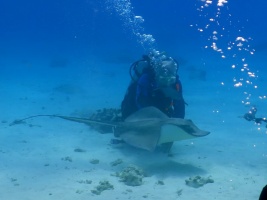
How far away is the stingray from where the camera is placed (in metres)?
5.86

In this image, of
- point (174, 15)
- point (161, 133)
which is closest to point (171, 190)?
point (161, 133)

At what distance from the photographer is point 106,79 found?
25328 mm

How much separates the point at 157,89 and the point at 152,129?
1664 mm

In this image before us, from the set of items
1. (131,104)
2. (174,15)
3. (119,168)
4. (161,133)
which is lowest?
(119,168)

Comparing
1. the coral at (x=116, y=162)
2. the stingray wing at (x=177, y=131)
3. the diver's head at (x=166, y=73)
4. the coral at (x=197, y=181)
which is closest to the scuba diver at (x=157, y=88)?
the diver's head at (x=166, y=73)

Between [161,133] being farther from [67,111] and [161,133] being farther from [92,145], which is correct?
[67,111]

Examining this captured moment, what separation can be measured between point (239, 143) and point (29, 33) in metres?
130

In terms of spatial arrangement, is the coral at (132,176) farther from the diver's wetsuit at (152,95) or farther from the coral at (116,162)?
A: the diver's wetsuit at (152,95)

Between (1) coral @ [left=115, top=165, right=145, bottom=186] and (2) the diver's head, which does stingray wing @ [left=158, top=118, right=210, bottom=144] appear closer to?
(1) coral @ [left=115, top=165, right=145, bottom=186]

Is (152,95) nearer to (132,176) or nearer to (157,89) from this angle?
(157,89)

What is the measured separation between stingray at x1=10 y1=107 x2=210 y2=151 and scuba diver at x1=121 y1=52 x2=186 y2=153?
2.20 feet

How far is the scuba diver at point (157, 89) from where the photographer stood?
7551 millimetres

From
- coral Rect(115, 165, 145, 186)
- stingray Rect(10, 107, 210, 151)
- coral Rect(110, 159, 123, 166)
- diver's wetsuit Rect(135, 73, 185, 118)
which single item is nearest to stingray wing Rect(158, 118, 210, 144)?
stingray Rect(10, 107, 210, 151)

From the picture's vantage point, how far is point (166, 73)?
757 centimetres
